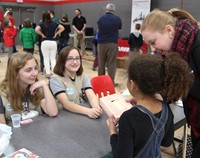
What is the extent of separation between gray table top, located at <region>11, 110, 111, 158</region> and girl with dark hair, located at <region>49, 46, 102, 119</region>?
24cm

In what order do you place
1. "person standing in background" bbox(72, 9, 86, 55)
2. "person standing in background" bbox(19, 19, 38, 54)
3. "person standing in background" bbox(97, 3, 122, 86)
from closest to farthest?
"person standing in background" bbox(97, 3, 122, 86), "person standing in background" bbox(19, 19, 38, 54), "person standing in background" bbox(72, 9, 86, 55)

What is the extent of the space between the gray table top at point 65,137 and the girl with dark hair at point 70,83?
21 cm

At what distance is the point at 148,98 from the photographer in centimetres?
94

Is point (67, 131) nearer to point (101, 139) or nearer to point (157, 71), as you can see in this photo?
point (101, 139)

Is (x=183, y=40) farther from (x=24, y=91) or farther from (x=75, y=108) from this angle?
(x=24, y=91)

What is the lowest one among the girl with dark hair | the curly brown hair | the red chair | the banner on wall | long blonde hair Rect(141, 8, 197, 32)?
the red chair

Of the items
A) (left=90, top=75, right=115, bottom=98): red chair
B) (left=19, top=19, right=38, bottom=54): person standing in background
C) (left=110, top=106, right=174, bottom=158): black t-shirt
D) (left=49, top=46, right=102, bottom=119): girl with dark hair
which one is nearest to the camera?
(left=110, top=106, right=174, bottom=158): black t-shirt

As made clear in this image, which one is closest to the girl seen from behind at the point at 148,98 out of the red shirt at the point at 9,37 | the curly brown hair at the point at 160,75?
the curly brown hair at the point at 160,75

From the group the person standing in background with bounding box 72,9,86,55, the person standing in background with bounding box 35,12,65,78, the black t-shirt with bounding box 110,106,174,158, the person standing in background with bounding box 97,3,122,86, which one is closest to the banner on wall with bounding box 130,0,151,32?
the person standing in background with bounding box 72,9,86,55

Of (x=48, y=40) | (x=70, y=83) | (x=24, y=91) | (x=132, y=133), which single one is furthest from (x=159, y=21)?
(x=48, y=40)

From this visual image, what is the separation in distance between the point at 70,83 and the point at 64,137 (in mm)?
661

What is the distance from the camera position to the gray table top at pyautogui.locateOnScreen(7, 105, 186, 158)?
1.08 meters

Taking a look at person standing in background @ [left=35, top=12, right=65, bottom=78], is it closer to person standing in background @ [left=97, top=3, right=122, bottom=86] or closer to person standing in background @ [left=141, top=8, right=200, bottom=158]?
person standing in background @ [left=97, top=3, right=122, bottom=86]

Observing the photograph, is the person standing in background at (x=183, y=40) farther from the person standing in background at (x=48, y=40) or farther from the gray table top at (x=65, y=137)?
the person standing in background at (x=48, y=40)
